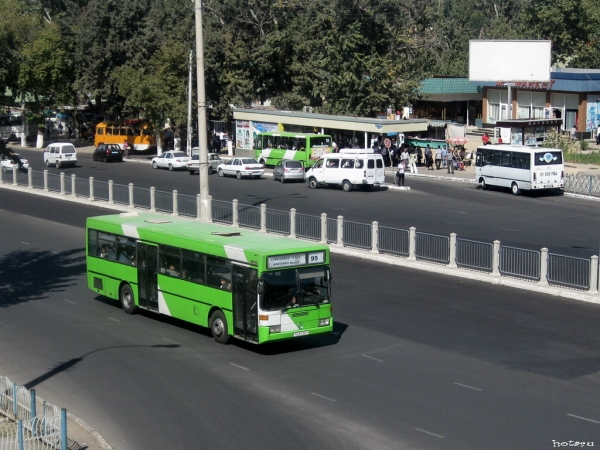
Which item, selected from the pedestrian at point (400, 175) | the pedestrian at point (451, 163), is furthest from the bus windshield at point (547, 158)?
the pedestrian at point (451, 163)

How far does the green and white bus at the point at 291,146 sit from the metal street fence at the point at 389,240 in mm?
15641

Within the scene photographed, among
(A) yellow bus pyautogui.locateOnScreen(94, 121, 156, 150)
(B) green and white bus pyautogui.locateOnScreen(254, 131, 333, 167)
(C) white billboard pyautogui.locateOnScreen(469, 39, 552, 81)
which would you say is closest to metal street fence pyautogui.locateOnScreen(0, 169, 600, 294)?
(B) green and white bus pyautogui.locateOnScreen(254, 131, 333, 167)

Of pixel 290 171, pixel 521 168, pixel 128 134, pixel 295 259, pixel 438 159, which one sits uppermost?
pixel 128 134

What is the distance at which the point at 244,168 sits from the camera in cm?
4881

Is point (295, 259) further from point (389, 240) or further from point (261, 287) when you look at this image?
point (389, 240)

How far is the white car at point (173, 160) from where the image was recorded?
54406 millimetres

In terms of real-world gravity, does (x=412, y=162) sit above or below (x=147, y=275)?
above

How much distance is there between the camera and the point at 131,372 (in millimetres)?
15070

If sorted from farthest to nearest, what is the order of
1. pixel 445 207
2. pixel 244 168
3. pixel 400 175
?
1. pixel 244 168
2. pixel 400 175
3. pixel 445 207

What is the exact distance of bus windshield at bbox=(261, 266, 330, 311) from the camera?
15766 mm

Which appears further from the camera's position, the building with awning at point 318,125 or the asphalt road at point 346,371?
the building with awning at point 318,125

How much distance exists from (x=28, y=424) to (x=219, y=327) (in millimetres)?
5949

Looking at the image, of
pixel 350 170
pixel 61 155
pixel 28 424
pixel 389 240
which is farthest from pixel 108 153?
pixel 28 424

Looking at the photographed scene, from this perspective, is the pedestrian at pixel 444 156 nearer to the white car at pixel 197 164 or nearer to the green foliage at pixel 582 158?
the green foliage at pixel 582 158
